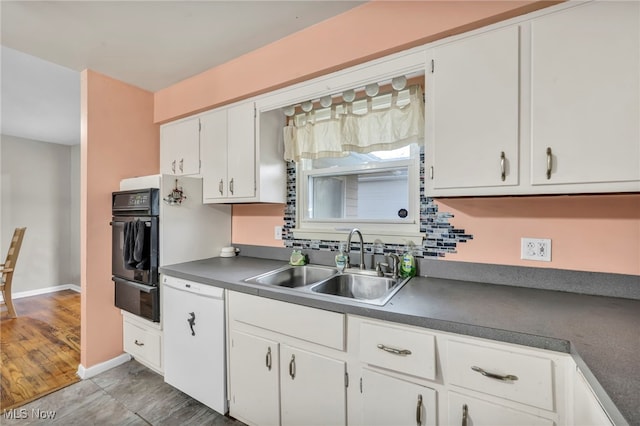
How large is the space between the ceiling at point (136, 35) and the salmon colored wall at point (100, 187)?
0.20 m

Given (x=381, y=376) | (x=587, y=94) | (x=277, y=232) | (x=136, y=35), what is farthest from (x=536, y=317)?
(x=136, y=35)

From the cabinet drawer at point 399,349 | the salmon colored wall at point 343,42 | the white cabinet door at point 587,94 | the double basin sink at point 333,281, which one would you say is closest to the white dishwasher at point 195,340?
the double basin sink at point 333,281

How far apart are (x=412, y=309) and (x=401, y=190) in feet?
3.04

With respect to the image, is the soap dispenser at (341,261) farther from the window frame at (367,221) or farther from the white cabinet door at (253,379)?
the white cabinet door at (253,379)

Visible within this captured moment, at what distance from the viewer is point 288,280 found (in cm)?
190

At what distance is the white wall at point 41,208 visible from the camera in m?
3.88

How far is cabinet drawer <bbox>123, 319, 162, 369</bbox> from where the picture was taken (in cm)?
201

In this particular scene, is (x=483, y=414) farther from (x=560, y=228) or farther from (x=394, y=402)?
(x=560, y=228)

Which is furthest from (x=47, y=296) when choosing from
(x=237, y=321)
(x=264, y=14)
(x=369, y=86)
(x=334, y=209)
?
(x=369, y=86)

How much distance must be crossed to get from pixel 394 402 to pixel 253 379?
2.54 ft

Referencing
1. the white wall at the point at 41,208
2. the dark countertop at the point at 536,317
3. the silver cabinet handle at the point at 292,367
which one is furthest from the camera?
the white wall at the point at 41,208

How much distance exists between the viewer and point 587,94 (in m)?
1.06

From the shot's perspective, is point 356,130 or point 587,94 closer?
point 587,94

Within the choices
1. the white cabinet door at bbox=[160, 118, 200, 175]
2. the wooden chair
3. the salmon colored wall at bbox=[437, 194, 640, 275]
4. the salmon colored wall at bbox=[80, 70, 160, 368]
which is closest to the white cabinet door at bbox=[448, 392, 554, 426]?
the salmon colored wall at bbox=[437, 194, 640, 275]
